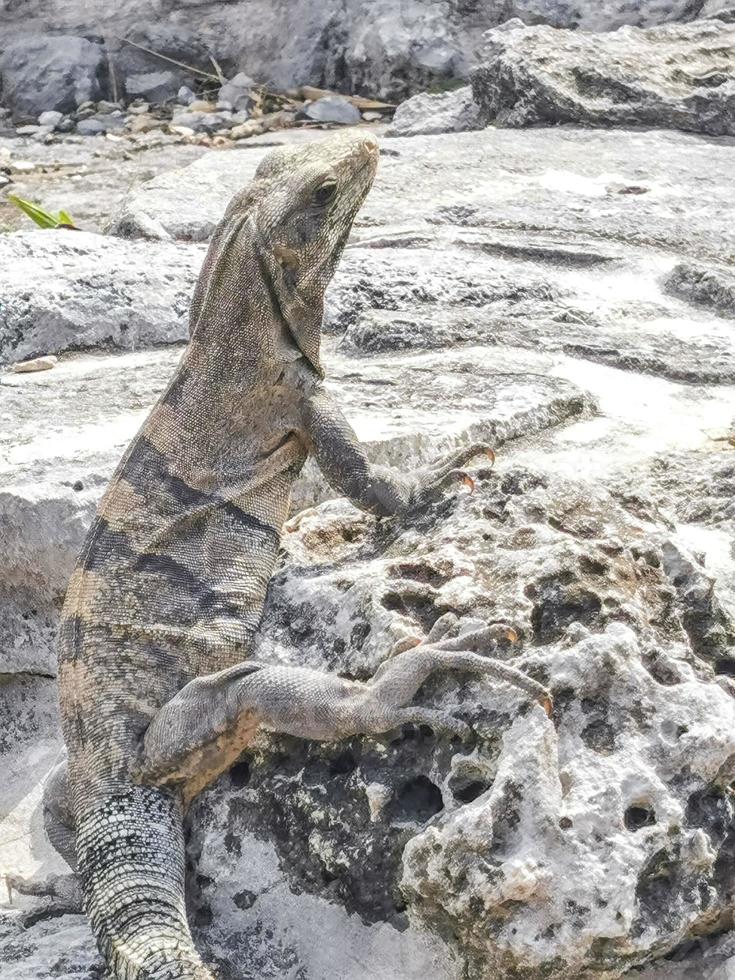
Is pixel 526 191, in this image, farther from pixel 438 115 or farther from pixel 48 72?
pixel 48 72

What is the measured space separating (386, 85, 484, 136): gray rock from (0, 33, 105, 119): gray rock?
4.03 m

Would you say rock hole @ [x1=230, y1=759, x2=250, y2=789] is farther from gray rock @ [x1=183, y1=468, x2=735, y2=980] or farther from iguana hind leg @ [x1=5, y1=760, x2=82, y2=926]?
iguana hind leg @ [x1=5, y1=760, x2=82, y2=926]

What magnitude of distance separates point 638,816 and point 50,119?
1017cm

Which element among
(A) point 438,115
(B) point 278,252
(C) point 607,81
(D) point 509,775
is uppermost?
(B) point 278,252

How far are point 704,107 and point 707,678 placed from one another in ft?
18.0

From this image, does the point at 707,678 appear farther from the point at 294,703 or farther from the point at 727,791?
the point at 294,703

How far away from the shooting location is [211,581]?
371 centimetres

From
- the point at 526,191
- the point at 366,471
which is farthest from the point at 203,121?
the point at 366,471

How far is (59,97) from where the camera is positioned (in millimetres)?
12039

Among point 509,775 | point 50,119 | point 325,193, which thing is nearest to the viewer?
point 509,775

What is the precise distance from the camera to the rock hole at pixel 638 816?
113 inches

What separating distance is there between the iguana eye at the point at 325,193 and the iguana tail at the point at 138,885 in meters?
1.62

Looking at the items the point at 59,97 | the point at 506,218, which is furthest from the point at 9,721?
the point at 59,97

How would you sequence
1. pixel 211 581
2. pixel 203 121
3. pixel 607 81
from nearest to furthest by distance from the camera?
pixel 211 581
pixel 607 81
pixel 203 121
